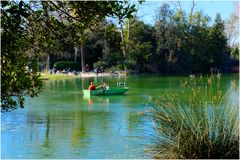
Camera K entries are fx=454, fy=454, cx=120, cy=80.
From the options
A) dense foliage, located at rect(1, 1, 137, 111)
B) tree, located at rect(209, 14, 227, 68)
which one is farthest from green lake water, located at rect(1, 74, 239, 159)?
tree, located at rect(209, 14, 227, 68)

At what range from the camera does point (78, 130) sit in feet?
40.3

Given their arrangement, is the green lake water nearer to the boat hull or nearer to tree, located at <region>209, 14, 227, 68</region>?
the boat hull

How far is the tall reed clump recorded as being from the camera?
636 cm

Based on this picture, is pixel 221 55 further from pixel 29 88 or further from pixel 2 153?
pixel 29 88

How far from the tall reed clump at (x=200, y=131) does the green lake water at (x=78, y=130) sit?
1.63ft

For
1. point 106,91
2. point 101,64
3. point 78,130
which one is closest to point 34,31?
point 78,130

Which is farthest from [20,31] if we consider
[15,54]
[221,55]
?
[221,55]

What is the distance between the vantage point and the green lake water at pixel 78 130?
9.08 meters

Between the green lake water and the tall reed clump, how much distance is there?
1.63 ft

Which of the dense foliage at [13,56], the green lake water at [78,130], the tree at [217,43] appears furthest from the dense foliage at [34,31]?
the tree at [217,43]

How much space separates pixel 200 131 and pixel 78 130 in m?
6.36

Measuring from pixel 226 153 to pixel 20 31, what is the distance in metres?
4.14

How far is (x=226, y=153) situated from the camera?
631cm

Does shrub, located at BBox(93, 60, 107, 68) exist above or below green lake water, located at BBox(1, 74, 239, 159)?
above
